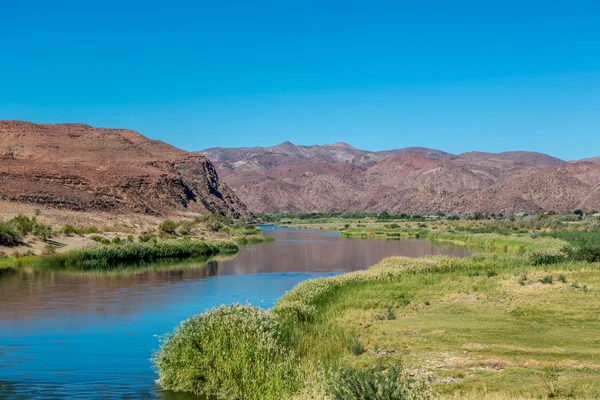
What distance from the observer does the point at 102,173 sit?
92.1 meters

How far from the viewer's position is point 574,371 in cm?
1338

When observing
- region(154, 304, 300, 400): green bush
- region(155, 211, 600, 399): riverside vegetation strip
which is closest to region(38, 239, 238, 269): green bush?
region(155, 211, 600, 399): riverside vegetation strip

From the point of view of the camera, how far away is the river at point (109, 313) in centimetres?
1509

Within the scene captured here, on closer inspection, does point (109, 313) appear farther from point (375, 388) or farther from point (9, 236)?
point (9, 236)

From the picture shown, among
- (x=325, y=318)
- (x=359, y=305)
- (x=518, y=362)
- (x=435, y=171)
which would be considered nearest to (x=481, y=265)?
(x=359, y=305)

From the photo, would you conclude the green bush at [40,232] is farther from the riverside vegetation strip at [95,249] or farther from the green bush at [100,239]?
the green bush at [100,239]

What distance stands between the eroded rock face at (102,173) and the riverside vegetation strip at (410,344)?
51690mm

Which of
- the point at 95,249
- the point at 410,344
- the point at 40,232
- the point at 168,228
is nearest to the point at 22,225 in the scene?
the point at 40,232

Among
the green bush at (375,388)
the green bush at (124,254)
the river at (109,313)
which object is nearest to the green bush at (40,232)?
the green bush at (124,254)

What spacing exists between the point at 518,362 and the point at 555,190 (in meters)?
131

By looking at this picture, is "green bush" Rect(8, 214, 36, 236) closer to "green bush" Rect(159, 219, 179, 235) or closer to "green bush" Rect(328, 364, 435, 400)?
"green bush" Rect(159, 219, 179, 235)

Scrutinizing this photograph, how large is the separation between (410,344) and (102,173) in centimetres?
8131

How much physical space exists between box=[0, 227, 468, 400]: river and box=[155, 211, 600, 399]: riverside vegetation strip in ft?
4.83

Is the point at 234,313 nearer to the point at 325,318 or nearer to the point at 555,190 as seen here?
the point at 325,318
